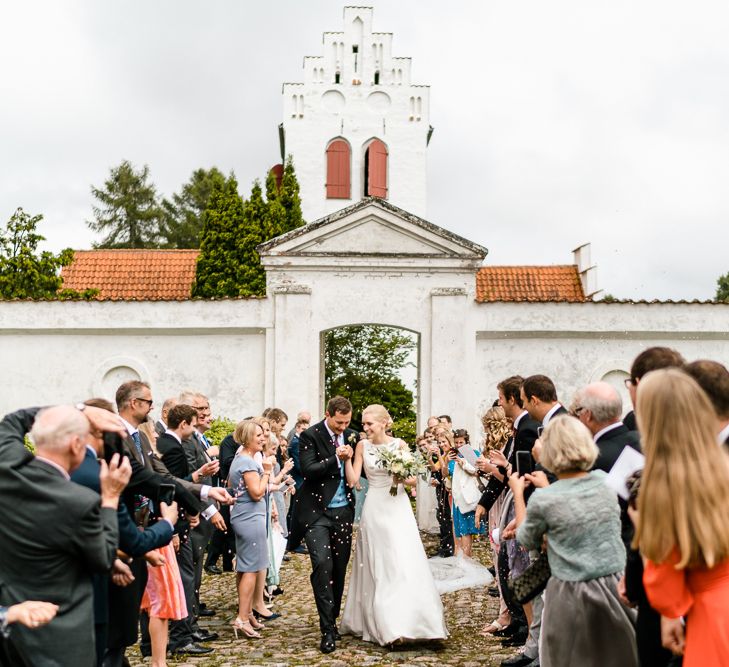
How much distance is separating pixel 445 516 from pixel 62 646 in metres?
9.57

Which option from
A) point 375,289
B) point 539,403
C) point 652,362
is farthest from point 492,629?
point 375,289

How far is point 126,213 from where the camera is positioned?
5344 cm

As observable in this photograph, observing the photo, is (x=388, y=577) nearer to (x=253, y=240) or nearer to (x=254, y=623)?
(x=254, y=623)

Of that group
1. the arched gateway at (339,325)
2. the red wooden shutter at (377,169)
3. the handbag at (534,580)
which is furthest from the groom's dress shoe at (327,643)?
the red wooden shutter at (377,169)

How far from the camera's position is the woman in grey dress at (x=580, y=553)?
198 inches

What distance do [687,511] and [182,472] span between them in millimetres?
5448

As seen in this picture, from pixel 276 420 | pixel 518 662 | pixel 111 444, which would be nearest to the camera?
pixel 111 444

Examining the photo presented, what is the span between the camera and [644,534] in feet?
11.6

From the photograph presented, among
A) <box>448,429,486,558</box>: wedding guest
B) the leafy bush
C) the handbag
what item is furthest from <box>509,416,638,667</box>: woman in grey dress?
the leafy bush

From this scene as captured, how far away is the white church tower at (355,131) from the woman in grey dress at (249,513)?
26731 millimetres

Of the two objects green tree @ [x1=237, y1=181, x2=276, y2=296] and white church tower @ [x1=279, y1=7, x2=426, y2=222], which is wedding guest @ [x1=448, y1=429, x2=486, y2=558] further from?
white church tower @ [x1=279, y1=7, x2=426, y2=222]

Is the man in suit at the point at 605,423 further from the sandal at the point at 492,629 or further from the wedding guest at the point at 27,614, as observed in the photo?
the sandal at the point at 492,629

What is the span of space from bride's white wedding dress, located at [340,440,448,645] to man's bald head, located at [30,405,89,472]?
4.51 meters

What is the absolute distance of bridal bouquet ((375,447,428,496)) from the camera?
328 inches
